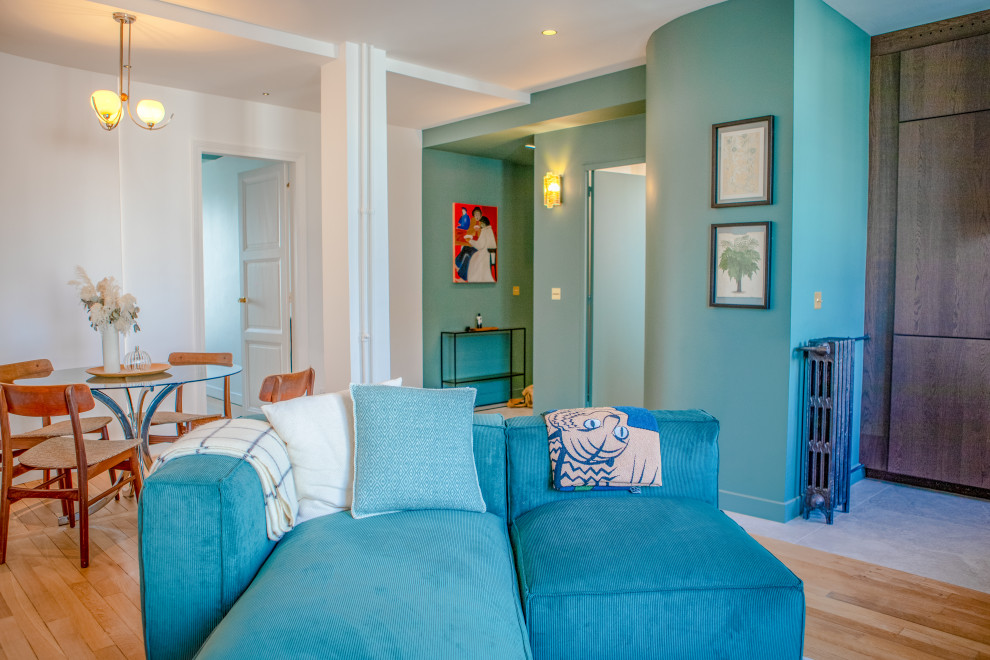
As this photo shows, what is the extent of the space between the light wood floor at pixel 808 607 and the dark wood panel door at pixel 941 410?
154 cm

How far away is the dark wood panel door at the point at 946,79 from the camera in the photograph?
12.8 ft

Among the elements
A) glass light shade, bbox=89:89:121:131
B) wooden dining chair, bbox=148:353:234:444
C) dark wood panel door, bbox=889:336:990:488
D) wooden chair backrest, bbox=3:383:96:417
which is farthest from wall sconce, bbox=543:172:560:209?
wooden chair backrest, bbox=3:383:96:417

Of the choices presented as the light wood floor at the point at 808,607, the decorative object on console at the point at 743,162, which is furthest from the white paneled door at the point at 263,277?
the decorative object on console at the point at 743,162

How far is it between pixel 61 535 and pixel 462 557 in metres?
2.64

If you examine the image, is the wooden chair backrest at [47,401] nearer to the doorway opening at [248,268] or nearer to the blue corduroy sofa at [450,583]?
the blue corduroy sofa at [450,583]

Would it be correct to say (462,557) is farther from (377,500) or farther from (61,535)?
(61,535)

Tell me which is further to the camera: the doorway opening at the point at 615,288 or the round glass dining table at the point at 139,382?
the doorway opening at the point at 615,288

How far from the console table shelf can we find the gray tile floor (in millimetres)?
3700

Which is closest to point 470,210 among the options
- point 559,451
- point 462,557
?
point 559,451

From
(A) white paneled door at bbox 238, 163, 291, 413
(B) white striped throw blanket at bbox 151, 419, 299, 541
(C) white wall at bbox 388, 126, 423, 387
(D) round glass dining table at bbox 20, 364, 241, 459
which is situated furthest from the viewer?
(C) white wall at bbox 388, 126, 423, 387

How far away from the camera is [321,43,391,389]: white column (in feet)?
14.5

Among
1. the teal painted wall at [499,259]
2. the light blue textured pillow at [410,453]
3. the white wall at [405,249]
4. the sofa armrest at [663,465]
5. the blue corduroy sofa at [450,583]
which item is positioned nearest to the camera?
the blue corduroy sofa at [450,583]

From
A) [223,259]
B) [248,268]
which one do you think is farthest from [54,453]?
[223,259]

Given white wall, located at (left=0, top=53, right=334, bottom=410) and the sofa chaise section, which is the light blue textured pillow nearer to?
the sofa chaise section
